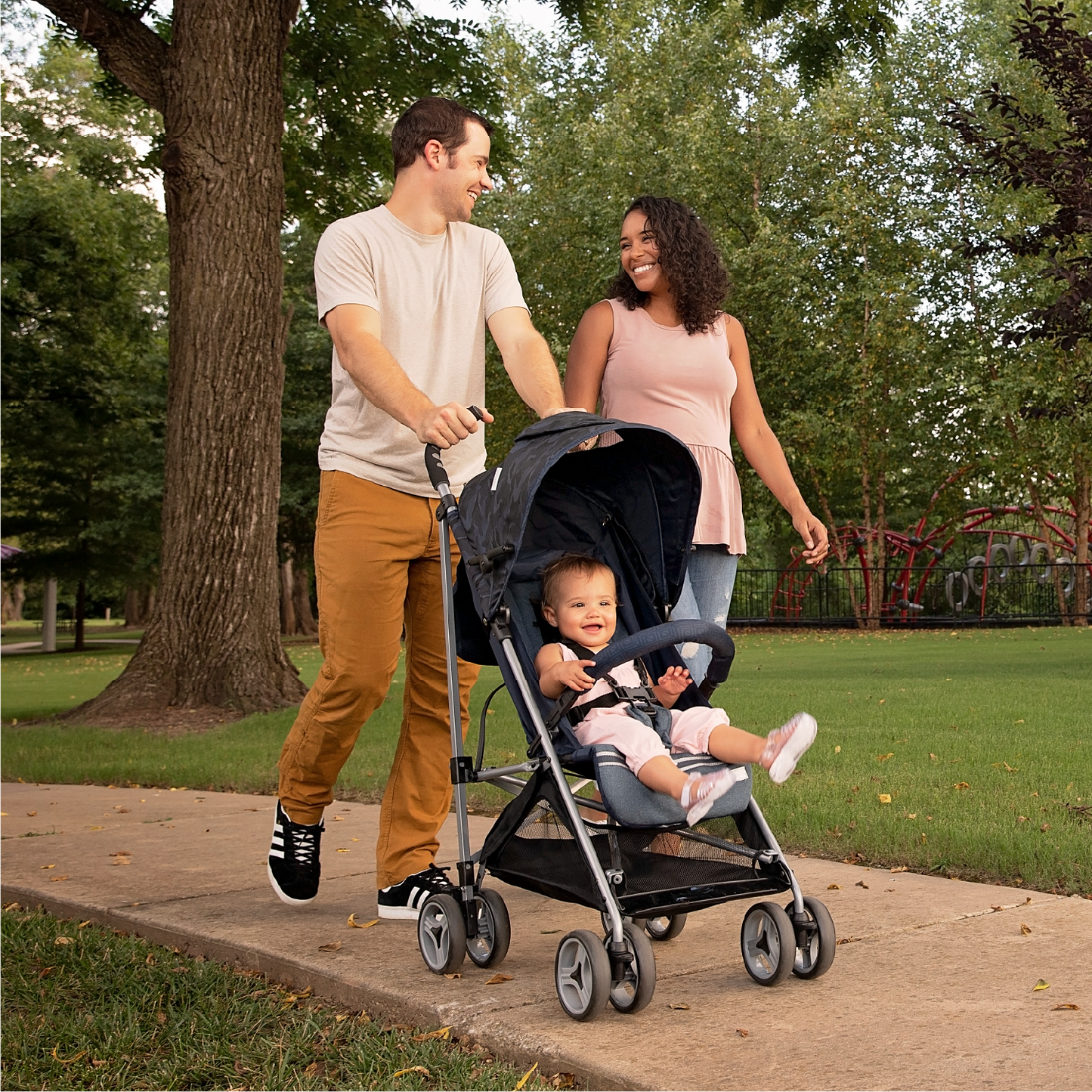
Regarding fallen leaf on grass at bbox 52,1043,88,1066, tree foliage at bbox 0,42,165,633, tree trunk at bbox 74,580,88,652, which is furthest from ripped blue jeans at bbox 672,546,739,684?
tree trunk at bbox 74,580,88,652

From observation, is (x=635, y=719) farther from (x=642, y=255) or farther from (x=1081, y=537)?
(x=1081, y=537)

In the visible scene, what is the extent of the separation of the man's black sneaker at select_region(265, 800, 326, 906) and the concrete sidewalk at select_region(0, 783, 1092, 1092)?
0.27 ft

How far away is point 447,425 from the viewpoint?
11.9 ft

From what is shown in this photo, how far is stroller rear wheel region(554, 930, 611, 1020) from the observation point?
3.17 m

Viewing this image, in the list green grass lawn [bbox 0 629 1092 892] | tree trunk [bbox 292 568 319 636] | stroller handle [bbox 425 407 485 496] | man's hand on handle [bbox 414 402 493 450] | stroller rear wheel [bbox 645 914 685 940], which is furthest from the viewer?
tree trunk [bbox 292 568 319 636]

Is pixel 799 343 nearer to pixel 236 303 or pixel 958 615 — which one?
pixel 958 615

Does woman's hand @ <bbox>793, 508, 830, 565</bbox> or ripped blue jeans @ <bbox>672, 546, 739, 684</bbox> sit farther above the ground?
woman's hand @ <bbox>793, 508, 830, 565</bbox>

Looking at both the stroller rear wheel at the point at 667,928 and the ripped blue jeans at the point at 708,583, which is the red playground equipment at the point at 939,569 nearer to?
the ripped blue jeans at the point at 708,583

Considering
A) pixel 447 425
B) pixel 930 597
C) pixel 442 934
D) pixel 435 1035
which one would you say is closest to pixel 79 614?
pixel 930 597

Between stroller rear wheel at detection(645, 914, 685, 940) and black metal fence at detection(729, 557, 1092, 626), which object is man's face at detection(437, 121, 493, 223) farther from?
black metal fence at detection(729, 557, 1092, 626)

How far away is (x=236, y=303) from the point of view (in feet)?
36.4

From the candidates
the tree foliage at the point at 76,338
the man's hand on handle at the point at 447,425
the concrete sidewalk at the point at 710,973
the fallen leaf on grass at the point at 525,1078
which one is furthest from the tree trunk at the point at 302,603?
the fallen leaf on grass at the point at 525,1078

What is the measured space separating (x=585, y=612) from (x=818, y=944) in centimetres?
107

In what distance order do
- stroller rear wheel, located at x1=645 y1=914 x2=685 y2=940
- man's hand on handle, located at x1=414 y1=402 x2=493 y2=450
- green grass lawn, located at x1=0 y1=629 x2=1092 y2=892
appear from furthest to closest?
green grass lawn, located at x1=0 y1=629 x2=1092 y2=892, stroller rear wheel, located at x1=645 y1=914 x2=685 y2=940, man's hand on handle, located at x1=414 y1=402 x2=493 y2=450
